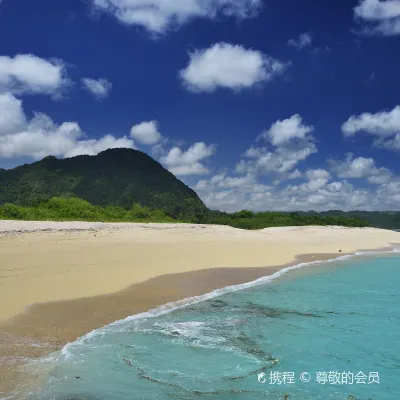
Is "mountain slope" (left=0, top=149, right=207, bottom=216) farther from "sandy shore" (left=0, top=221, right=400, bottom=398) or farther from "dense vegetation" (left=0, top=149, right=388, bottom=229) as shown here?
"sandy shore" (left=0, top=221, right=400, bottom=398)

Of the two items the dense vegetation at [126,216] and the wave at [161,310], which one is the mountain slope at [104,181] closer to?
the dense vegetation at [126,216]

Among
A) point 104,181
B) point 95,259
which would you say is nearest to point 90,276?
point 95,259

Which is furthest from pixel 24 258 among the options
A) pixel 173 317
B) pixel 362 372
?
pixel 362 372

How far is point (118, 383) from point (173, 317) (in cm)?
367

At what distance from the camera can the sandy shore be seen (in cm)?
788

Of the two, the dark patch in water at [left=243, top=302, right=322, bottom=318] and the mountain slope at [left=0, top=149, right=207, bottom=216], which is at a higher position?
the mountain slope at [left=0, top=149, right=207, bottom=216]

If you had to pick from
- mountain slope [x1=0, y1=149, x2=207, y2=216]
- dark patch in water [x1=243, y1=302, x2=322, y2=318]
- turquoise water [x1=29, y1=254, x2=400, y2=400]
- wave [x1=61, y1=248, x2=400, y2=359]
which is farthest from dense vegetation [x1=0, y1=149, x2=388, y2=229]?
turquoise water [x1=29, y1=254, x2=400, y2=400]

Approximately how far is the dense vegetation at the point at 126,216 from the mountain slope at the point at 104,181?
37981 mm

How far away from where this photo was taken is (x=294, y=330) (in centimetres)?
906

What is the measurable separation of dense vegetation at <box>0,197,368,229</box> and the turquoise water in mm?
25652

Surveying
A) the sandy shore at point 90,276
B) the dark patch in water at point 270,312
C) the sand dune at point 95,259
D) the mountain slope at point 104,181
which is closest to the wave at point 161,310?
the sandy shore at point 90,276

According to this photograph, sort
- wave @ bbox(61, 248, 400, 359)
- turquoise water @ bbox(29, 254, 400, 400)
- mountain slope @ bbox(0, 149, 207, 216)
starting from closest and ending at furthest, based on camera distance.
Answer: turquoise water @ bbox(29, 254, 400, 400) < wave @ bbox(61, 248, 400, 359) < mountain slope @ bbox(0, 149, 207, 216)

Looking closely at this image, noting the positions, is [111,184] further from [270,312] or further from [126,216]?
[270,312]

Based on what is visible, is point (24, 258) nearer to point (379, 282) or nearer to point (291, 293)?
point (291, 293)
